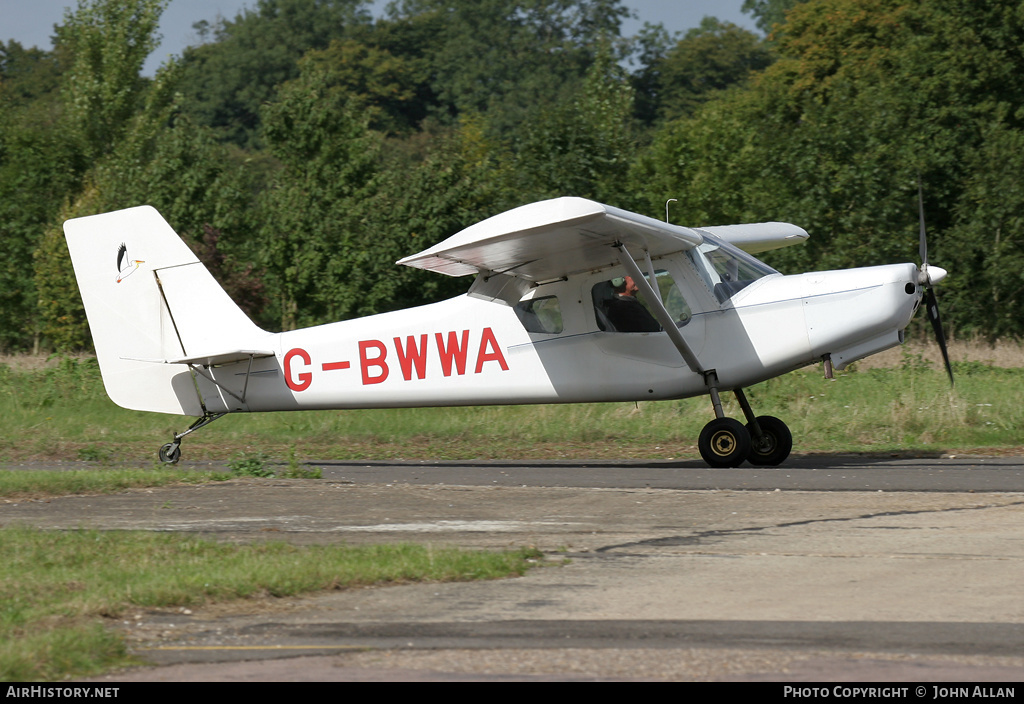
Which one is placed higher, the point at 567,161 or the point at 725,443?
the point at 567,161

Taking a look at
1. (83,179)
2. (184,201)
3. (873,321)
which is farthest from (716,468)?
(83,179)

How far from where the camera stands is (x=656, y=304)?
12555mm

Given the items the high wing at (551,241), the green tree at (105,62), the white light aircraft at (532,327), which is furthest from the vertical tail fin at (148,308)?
the green tree at (105,62)

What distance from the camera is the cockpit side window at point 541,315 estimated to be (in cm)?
1348

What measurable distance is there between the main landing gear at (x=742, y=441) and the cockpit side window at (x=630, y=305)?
1.02 metres

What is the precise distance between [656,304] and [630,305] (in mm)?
686

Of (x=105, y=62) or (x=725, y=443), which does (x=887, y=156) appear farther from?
(x=105, y=62)

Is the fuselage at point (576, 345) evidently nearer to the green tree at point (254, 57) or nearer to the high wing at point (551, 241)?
the high wing at point (551, 241)

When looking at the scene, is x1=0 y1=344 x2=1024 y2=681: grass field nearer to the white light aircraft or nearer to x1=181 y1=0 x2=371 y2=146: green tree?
the white light aircraft

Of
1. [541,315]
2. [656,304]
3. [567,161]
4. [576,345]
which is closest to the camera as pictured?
[656,304]

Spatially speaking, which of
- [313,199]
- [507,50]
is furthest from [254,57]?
[313,199]

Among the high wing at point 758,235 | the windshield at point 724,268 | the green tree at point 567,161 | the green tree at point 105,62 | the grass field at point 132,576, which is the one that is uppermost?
the green tree at point 105,62

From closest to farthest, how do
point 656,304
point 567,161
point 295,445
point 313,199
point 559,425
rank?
point 656,304 → point 295,445 → point 559,425 → point 567,161 → point 313,199

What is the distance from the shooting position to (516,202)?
90.4 ft
